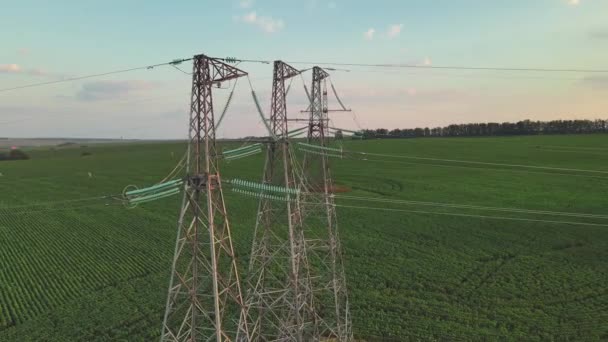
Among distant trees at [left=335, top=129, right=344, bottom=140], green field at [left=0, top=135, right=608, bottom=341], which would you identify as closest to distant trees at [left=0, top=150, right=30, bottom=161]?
green field at [left=0, top=135, right=608, bottom=341]

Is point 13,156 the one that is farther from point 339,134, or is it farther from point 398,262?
point 339,134

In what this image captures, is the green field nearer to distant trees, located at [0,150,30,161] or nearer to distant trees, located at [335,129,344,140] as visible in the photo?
distant trees, located at [335,129,344,140]

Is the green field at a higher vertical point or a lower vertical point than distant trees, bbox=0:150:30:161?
lower

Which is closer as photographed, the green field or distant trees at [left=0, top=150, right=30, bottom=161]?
the green field

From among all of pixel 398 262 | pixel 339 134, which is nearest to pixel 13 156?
pixel 398 262

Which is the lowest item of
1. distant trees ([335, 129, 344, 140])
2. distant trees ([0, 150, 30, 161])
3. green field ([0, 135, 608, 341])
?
green field ([0, 135, 608, 341])

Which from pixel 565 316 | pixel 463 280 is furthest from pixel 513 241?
pixel 565 316

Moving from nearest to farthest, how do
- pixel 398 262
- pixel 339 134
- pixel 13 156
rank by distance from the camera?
1. pixel 339 134
2. pixel 398 262
3. pixel 13 156

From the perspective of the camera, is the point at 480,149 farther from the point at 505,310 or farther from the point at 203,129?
the point at 203,129
